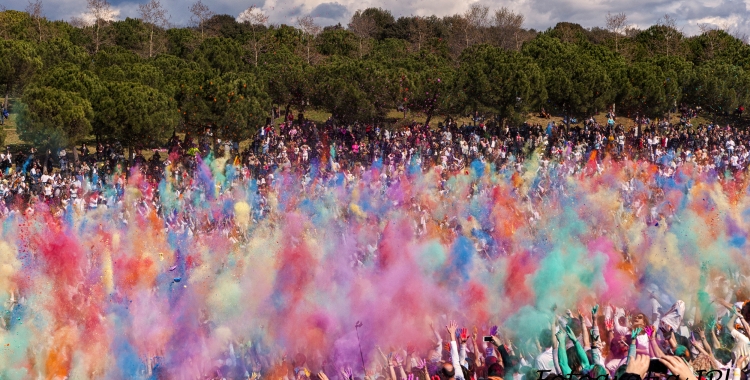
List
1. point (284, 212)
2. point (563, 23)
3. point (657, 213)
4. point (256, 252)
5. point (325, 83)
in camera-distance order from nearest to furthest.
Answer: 1. point (256, 252)
2. point (657, 213)
3. point (284, 212)
4. point (325, 83)
5. point (563, 23)

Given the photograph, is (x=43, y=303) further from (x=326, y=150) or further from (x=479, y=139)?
(x=479, y=139)

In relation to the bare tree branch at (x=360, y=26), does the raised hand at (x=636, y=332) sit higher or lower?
lower

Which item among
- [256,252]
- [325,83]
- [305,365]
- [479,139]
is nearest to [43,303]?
[256,252]

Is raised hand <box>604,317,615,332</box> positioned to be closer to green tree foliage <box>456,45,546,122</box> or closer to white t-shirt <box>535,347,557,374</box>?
white t-shirt <box>535,347,557,374</box>

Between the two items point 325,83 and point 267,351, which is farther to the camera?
point 325,83

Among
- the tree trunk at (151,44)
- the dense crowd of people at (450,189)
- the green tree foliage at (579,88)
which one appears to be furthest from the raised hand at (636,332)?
the tree trunk at (151,44)

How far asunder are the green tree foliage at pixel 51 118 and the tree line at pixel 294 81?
0.05 metres

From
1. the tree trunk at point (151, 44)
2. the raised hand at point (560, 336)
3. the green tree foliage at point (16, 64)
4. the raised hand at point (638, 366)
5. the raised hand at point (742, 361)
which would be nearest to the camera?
the raised hand at point (638, 366)

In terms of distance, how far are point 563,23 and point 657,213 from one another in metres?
71.4

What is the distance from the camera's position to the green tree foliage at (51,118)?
2652 cm

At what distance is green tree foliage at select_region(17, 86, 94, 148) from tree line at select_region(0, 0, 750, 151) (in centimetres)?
5

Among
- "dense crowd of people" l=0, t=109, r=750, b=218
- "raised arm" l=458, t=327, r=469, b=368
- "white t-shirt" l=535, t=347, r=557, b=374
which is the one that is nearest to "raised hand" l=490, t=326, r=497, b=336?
"raised arm" l=458, t=327, r=469, b=368

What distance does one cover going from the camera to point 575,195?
60.4ft

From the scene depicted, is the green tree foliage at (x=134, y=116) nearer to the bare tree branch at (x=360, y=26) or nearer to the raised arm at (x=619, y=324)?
the raised arm at (x=619, y=324)
